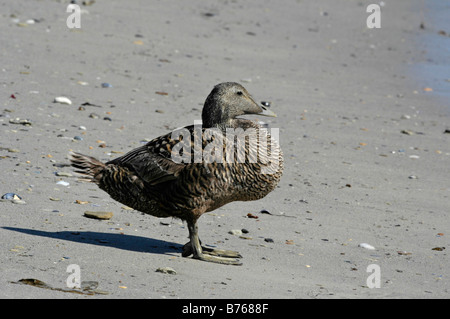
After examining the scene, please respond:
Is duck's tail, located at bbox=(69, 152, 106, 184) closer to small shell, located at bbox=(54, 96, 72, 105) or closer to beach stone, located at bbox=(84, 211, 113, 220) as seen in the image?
beach stone, located at bbox=(84, 211, 113, 220)

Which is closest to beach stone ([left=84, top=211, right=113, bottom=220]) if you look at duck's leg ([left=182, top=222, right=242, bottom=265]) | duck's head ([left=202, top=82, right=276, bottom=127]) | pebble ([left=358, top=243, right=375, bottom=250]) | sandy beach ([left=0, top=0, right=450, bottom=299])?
sandy beach ([left=0, top=0, right=450, bottom=299])

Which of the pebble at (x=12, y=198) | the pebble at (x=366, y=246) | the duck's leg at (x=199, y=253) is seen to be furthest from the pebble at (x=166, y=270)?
the pebble at (x=366, y=246)

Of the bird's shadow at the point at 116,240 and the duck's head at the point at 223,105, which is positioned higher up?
the duck's head at the point at 223,105

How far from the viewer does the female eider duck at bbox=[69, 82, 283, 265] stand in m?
5.11

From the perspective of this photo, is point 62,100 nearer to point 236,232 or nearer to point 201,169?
point 236,232

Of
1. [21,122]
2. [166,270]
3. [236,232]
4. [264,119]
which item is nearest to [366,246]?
[236,232]

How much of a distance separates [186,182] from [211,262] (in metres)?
0.64

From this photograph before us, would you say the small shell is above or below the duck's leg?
above

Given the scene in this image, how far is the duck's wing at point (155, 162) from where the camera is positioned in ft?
17.0

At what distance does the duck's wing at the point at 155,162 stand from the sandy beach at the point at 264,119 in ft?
1.81

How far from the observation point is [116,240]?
5539 millimetres

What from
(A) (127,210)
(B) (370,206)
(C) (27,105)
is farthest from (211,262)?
(C) (27,105)

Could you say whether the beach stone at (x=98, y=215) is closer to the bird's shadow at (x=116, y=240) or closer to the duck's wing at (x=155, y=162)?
the bird's shadow at (x=116, y=240)

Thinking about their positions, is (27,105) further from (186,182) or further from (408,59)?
(408,59)
